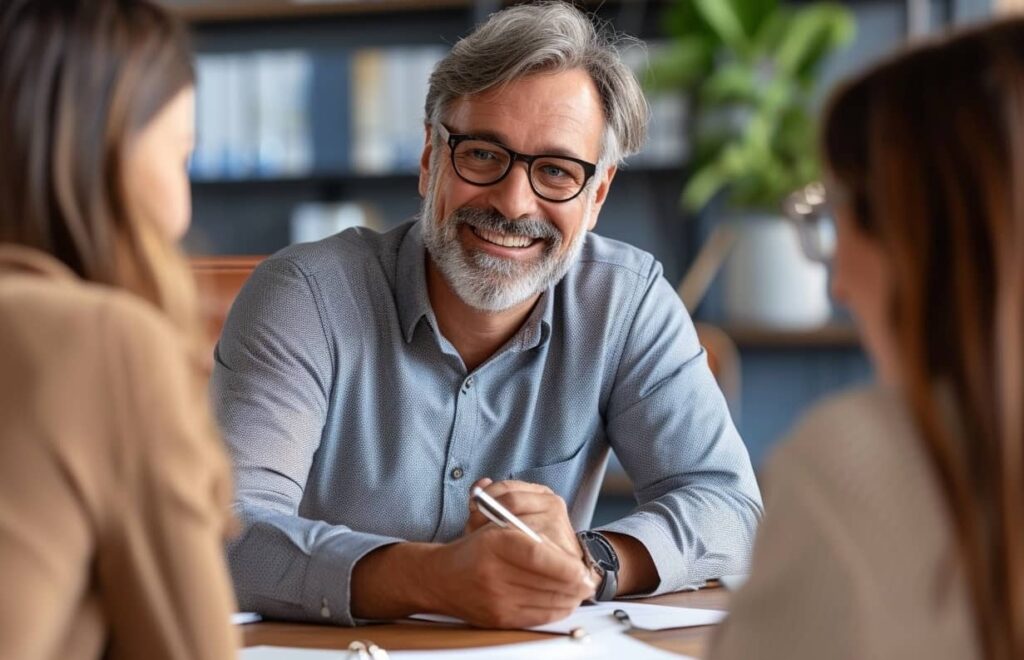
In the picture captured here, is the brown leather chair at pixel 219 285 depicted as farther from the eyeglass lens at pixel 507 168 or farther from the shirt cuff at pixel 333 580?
the shirt cuff at pixel 333 580

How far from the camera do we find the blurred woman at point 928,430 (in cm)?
71

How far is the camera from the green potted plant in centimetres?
339

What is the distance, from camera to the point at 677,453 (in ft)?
5.81

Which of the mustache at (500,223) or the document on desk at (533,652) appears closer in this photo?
the document on desk at (533,652)

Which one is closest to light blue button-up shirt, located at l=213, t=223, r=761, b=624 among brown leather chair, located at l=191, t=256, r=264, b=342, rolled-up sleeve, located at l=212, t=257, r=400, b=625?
rolled-up sleeve, located at l=212, t=257, r=400, b=625

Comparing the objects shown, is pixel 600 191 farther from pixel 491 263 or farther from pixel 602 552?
pixel 602 552

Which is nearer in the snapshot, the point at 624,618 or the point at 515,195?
the point at 624,618

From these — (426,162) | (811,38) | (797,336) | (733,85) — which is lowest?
(797,336)

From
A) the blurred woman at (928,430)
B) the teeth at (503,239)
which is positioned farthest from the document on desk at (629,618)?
the teeth at (503,239)

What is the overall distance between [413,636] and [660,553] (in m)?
0.37

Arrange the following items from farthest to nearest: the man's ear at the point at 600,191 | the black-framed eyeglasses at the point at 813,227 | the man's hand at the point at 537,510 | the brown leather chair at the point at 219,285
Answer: the brown leather chair at the point at 219,285, the man's ear at the point at 600,191, the man's hand at the point at 537,510, the black-framed eyeglasses at the point at 813,227

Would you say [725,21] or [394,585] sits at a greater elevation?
[725,21]

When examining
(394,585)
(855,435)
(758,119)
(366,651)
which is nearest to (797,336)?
(758,119)

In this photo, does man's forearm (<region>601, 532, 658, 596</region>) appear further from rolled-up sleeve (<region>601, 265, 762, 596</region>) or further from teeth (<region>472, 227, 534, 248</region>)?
teeth (<region>472, 227, 534, 248</region>)
